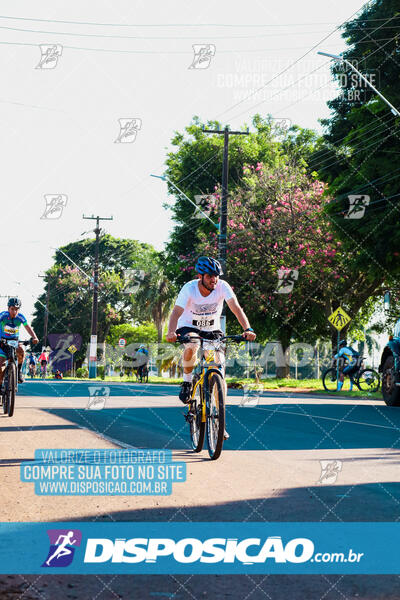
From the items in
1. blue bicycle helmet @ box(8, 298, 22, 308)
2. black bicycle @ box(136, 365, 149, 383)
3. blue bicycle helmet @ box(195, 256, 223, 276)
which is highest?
blue bicycle helmet @ box(195, 256, 223, 276)

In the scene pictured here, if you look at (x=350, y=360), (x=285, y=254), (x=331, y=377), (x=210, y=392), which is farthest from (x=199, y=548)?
(x=285, y=254)

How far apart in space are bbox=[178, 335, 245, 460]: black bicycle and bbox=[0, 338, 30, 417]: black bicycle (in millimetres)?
4976

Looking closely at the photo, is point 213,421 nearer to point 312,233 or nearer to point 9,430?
point 9,430

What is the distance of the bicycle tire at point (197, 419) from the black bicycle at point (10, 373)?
4713 mm

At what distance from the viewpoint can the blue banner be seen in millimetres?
4266

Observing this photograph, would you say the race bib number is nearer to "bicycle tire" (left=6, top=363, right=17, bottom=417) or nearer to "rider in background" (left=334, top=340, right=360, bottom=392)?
"bicycle tire" (left=6, top=363, right=17, bottom=417)

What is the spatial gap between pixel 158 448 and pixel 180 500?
2.91m

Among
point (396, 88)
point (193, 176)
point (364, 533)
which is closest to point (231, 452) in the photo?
point (364, 533)

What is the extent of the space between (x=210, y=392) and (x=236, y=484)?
4.92ft

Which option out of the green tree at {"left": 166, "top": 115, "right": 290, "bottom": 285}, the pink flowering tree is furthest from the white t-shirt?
the green tree at {"left": 166, "top": 115, "right": 290, "bottom": 285}

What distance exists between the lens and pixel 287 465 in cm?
782

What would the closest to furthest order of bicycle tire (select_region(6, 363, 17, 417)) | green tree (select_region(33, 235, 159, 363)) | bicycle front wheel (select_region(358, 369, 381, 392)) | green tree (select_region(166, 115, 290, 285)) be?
bicycle tire (select_region(6, 363, 17, 417)), bicycle front wheel (select_region(358, 369, 381, 392)), green tree (select_region(166, 115, 290, 285)), green tree (select_region(33, 235, 159, 363))

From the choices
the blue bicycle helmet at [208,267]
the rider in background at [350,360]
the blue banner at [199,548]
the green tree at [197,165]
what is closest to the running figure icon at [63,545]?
the blue banner at [199,548]

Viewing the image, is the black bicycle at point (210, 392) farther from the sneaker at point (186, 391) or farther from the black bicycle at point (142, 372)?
the black bicycle at point (142, 372)
